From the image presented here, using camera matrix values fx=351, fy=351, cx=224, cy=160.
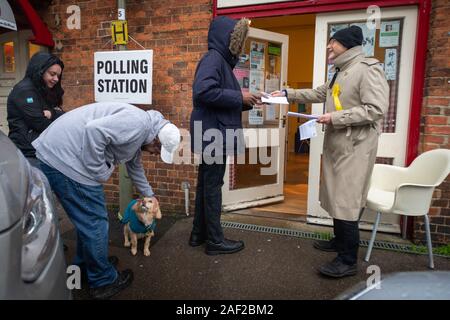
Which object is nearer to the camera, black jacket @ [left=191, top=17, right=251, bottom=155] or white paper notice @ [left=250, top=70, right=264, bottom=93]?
black jacket @ [left=191, top=17, right=251, bottom=155]

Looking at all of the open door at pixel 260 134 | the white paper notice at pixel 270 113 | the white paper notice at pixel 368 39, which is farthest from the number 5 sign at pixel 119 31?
the white paper notice at pixel 368 39

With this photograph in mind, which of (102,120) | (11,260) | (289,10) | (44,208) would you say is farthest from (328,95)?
(11,260)

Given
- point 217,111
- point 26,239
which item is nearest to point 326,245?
point 217,111

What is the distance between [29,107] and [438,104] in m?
3.79

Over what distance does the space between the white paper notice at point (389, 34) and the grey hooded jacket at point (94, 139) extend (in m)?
2.66

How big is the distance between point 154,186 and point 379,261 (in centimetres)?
286

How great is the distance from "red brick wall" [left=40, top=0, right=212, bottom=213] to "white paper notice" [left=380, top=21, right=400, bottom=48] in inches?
77.4

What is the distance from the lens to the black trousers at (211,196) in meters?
3.27

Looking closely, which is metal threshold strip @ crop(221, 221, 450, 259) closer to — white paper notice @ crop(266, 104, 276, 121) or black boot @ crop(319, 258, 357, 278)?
black boot @ crop(319, 258, 357, 278)

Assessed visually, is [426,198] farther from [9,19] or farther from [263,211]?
[9,19]

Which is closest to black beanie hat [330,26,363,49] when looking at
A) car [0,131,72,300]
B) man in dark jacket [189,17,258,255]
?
man in dark jacket [189,17,258,255]

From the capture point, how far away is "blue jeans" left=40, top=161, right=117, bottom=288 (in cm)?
242

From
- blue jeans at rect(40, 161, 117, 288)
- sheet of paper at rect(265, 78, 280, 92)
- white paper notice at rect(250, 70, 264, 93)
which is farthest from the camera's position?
sheet of paper at rect(265, 78, 280, 92)

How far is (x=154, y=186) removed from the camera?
4730mm
